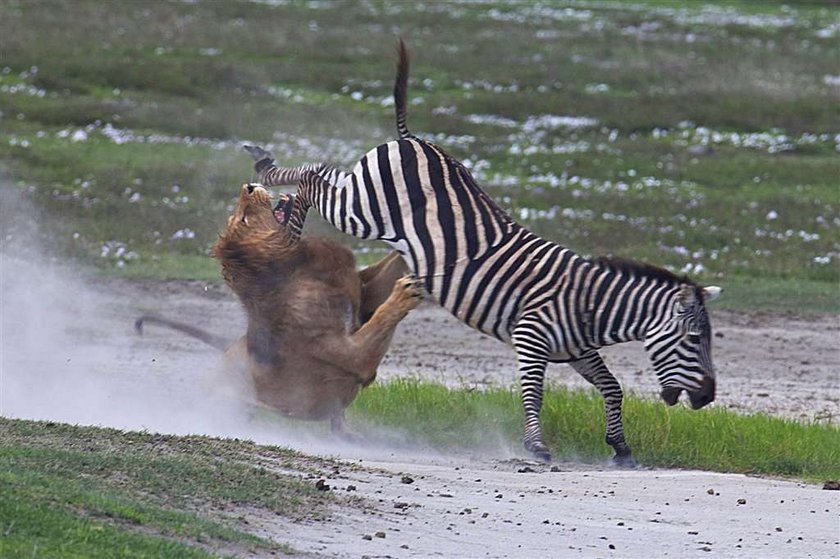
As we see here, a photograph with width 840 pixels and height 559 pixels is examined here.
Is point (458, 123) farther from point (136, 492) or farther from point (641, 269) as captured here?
point (136, 492)

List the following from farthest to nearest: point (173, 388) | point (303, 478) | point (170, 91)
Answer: point (170, 91), point (173, 388), point (303, 478)

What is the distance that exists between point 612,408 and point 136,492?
12.9 feet

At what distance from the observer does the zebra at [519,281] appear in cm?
958

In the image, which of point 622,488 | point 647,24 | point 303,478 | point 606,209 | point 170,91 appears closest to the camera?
point 303,478

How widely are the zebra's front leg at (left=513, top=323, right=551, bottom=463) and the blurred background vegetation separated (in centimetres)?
716

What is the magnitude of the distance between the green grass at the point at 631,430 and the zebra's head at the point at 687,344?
2.35 ft

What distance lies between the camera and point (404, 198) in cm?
989

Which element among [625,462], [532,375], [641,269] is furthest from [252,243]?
[625,462]

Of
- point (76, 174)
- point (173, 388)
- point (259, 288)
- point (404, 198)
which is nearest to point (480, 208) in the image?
point (404, 198)

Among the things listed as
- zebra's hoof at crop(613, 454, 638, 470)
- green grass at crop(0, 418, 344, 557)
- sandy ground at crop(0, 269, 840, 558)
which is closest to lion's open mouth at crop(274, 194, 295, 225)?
sandy ground at crop(0, 269, 840, 558)

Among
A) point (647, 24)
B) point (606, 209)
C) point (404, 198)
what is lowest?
point (404, 198)

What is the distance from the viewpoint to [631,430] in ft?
34.3

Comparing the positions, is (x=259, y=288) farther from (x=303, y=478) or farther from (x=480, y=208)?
(x=303, y=478)

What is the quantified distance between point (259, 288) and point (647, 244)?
32.1 feet
